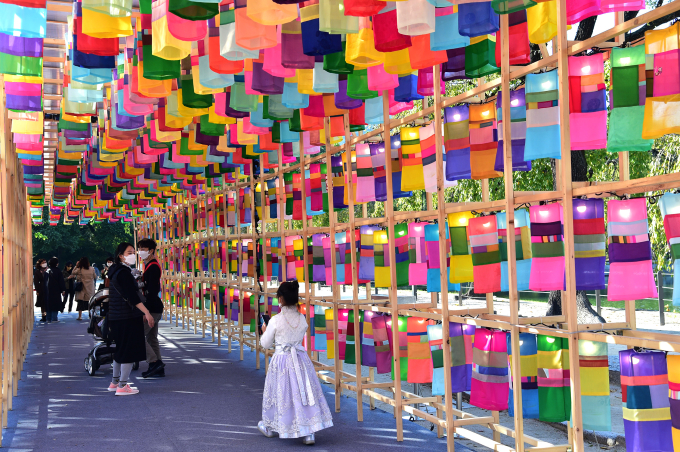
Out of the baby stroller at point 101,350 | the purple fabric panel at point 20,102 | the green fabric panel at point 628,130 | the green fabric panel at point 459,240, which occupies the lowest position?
the baby stroller at point 101,350

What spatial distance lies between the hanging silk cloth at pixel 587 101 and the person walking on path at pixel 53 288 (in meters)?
15.9

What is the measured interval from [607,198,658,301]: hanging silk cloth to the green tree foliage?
43516mm

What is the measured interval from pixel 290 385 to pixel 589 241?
303 centimetres

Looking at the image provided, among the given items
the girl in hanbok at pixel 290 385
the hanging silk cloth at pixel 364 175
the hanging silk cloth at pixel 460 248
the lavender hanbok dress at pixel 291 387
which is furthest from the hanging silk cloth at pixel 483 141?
the lavender hanbok dress at pixel 291 387

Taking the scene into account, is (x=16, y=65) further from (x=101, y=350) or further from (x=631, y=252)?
(x=101, y=350)

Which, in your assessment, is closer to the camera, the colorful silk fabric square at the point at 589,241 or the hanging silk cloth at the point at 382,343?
the colorful silk fabric square at the point at 589,241

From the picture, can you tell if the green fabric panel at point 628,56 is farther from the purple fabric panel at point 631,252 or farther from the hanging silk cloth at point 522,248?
the hanging silk cloth at point 522,248

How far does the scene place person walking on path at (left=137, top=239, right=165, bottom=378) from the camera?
941 cm

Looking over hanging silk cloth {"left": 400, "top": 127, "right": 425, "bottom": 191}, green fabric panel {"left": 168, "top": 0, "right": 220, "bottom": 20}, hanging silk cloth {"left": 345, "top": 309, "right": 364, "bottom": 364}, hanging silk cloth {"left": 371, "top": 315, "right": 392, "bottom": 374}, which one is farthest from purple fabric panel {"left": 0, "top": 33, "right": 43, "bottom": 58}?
hanging silk cloth {"left": 345, "top": 309, "right": 364, "bottom": 364}

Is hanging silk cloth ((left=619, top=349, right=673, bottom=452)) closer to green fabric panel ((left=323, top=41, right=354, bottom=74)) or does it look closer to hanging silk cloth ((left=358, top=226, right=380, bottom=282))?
green fabric panel ((left=323, top=41, right=354, bottom=74))

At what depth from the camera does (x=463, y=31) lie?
4.09 metres

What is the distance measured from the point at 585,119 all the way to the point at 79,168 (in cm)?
1436

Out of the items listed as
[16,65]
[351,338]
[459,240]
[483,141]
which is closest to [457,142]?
[483,141]

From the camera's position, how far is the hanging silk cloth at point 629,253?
3.64m
